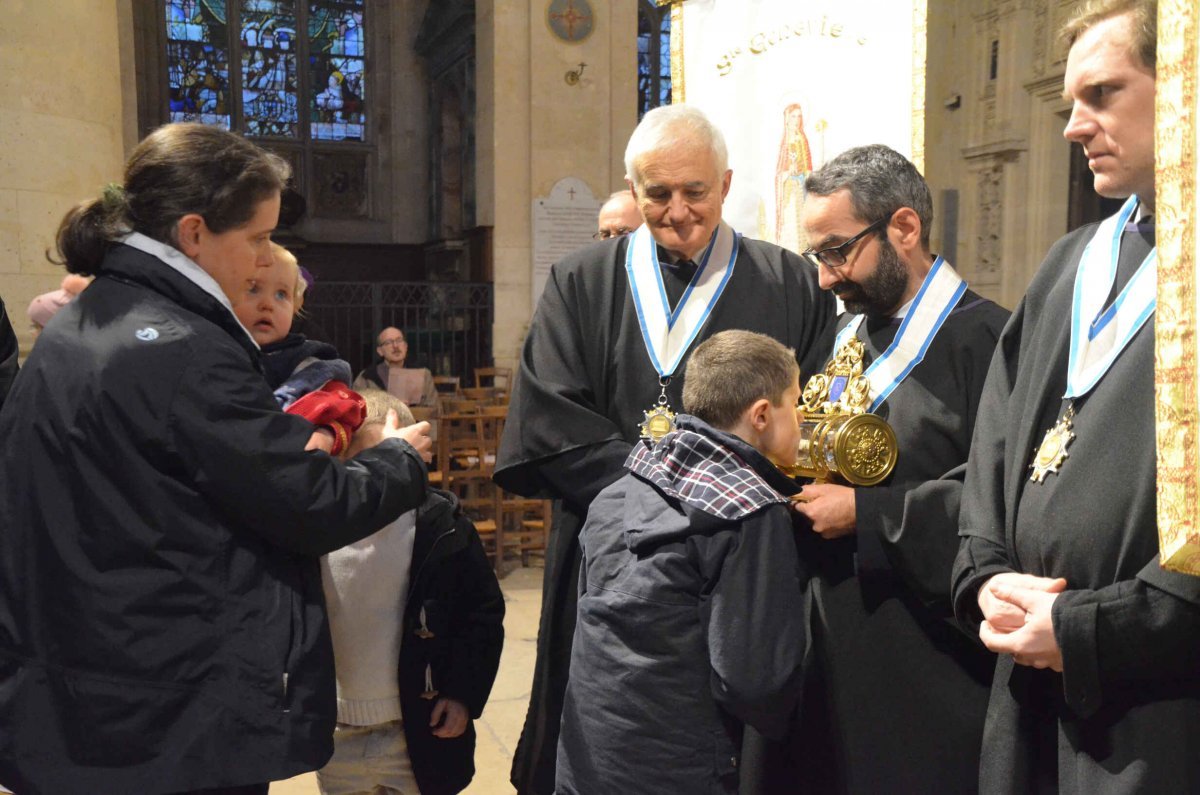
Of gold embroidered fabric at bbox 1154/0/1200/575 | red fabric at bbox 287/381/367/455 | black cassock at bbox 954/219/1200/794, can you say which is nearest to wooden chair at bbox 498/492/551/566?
red fabric at bbox 287/381/367/455

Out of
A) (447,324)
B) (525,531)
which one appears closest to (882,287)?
(525,531)

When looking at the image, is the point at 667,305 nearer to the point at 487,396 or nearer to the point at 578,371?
the point at 578,371

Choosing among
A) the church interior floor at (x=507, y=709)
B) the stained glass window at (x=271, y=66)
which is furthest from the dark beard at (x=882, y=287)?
the stained glass window at (x=271, y=66)

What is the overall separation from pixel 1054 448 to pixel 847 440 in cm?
50

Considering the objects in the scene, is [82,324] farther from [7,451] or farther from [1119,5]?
[1119,5]

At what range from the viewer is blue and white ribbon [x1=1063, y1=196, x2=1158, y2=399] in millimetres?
1661

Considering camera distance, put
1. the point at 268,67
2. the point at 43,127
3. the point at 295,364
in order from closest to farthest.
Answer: the point at 295,364
the point at 43,127
the point at 268,67

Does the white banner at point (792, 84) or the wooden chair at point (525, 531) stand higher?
the white banner at point (792, 84)

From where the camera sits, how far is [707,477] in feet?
6.38

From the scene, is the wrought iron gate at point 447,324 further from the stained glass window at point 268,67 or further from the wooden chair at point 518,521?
the stained glass window at point 268,67

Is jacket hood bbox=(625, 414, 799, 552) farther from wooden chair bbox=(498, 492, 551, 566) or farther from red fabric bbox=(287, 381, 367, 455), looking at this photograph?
wooden chair bbox=(498, 492, 551, 566)

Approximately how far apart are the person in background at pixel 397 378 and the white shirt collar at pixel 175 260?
6.68 meters

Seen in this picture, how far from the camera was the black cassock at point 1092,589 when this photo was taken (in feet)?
5.06

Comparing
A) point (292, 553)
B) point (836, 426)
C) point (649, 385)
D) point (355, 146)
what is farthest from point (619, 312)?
point (355, 146)
